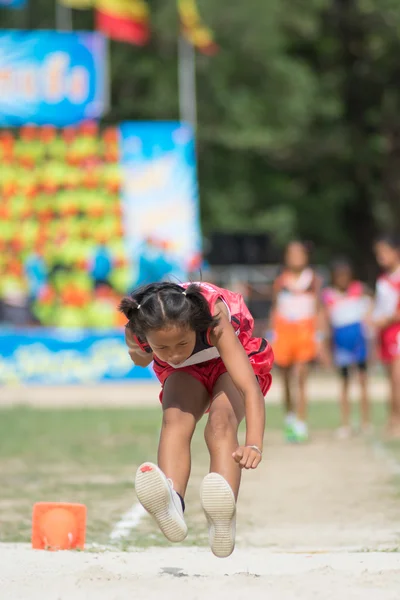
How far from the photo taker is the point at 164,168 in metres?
22.8

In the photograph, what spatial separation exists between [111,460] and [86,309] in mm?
11790

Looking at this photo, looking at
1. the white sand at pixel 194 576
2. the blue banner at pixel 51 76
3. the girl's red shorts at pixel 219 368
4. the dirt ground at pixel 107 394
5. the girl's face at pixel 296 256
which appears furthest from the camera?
the blue banner at pixel 51 76

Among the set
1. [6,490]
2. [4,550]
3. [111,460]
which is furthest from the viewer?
A: [111,460]

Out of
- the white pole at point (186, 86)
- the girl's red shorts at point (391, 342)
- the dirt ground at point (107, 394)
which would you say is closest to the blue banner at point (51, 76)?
the dirt ground at point (107, 394)

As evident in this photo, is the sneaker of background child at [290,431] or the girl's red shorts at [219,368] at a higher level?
the girl's red shorts at [219,368]

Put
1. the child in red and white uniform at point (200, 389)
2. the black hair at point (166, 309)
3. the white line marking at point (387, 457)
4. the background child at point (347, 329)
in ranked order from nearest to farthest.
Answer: the child in red and white uniform at point (200, 389) → the black hair at point (166, 309) → the white line marking at point (387, 457) → the background child at point (347, 329)

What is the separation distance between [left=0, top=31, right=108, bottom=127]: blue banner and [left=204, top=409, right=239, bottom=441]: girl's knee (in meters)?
16.7

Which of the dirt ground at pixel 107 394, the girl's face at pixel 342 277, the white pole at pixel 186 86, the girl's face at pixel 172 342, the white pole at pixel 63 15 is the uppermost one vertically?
the white pole at pixel 63 15

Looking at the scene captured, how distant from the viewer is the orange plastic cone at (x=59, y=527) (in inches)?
241

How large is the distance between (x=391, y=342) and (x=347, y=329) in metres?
1.15

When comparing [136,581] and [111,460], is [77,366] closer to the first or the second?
[111,460]

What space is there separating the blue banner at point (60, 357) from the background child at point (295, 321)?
9.43 meters

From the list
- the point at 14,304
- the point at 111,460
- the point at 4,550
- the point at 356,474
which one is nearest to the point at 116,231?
the point at 14,304

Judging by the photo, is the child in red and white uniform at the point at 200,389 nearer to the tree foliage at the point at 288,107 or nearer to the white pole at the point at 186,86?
the white pole at the point at 186,86
